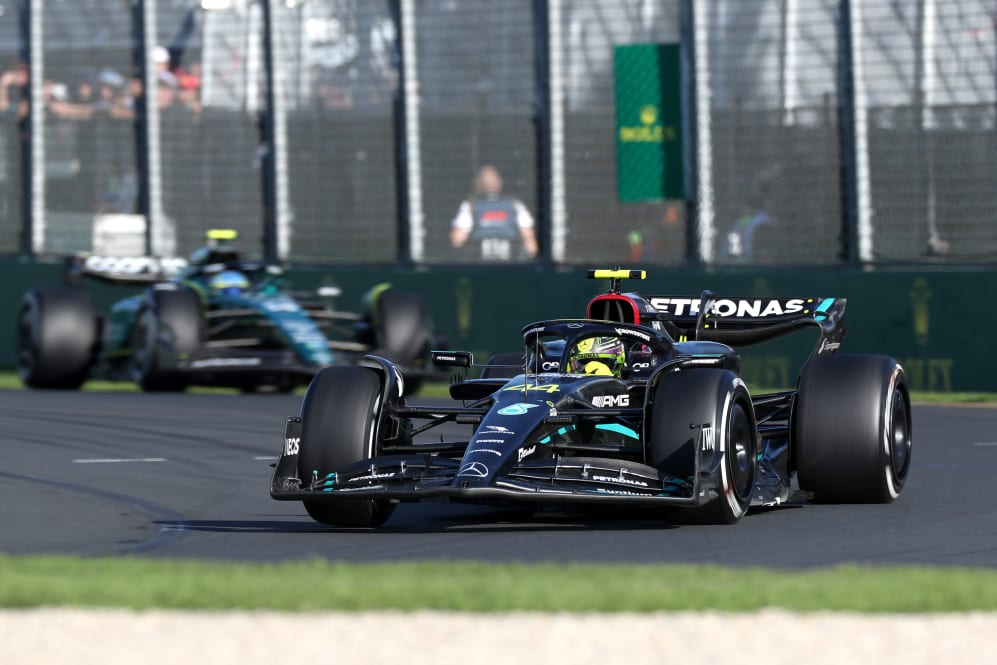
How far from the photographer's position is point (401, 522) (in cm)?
980

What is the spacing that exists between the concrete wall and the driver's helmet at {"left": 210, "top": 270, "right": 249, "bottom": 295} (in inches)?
89.9

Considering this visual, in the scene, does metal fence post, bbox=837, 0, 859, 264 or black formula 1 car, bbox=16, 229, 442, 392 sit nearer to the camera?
black formula 1 car, bbox=16, 229, 442, 392

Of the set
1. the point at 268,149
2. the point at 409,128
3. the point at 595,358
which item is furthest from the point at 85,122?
the point at 595,358

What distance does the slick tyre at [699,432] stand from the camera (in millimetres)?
8930

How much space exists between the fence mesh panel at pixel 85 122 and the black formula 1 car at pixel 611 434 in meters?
13.8

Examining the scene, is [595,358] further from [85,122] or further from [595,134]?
[85,122]

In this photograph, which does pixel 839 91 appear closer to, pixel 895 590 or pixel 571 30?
pixel 571 30

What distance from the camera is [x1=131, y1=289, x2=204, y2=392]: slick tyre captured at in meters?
18.7

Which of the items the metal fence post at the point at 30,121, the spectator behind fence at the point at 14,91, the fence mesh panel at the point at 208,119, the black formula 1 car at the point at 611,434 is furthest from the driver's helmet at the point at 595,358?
the spectator behind fence at the point at 14,91

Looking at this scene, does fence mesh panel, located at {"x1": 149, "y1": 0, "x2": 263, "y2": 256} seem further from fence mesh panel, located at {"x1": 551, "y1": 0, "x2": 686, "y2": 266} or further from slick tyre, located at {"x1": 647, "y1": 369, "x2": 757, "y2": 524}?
slick tyre, located at {"x1": 647, "y1": 369, "x2": 757, "y2": 524}

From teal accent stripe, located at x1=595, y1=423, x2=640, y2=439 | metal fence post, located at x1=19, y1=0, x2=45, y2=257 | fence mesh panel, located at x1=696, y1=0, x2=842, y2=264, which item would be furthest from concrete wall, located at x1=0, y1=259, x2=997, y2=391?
teal accent stripe, located at x1=595, y1=423, x2=640, y2=439

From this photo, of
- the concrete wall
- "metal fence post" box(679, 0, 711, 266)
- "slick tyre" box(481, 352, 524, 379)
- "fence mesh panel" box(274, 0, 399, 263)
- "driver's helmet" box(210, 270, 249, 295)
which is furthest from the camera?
"fence mesh panel" box(274, 0, 399, 263)

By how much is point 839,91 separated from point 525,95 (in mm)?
3870

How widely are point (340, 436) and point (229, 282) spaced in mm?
10636
